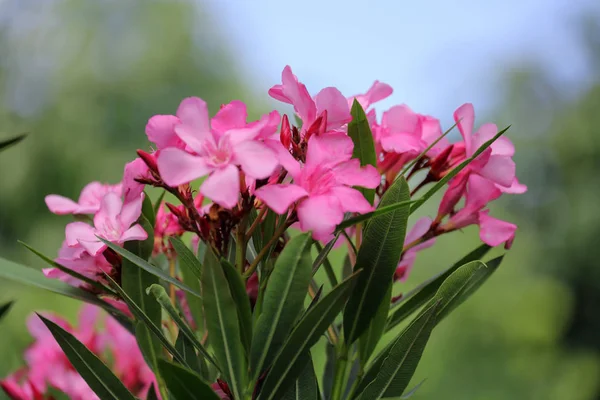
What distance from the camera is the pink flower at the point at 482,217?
64 centimetres

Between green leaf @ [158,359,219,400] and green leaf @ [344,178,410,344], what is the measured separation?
156mm

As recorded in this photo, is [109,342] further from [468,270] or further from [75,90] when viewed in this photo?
[75,90]

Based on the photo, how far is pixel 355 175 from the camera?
543mm

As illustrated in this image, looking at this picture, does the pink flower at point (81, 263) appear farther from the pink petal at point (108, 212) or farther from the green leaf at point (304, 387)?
the green leaf at point (304, 387)

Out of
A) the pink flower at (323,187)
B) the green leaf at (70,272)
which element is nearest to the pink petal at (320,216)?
the pink flower at (323,187)

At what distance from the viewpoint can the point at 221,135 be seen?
20.8 inches

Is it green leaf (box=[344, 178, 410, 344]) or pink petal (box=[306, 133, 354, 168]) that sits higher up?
pink petal (box=[306, 133, 354, 168])

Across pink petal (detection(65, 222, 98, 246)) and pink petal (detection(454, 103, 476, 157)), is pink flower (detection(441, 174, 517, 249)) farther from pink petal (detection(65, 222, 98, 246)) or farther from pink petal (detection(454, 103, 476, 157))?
pink petal (detection(65, 222, 98, 246))

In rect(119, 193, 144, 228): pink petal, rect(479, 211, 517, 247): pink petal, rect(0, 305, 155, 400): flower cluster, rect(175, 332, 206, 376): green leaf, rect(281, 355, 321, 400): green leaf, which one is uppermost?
rect(119, 193, 144, 228): pink petal

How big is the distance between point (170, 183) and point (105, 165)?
27.1 ft

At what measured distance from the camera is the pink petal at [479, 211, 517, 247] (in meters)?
0.65

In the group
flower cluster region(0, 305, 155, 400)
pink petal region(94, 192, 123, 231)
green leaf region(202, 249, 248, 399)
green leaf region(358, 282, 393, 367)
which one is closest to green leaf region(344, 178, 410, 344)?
green leaf region(358, 282, 393, 367)

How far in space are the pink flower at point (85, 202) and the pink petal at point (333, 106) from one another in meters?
0.22

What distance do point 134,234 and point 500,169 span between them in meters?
0.33
